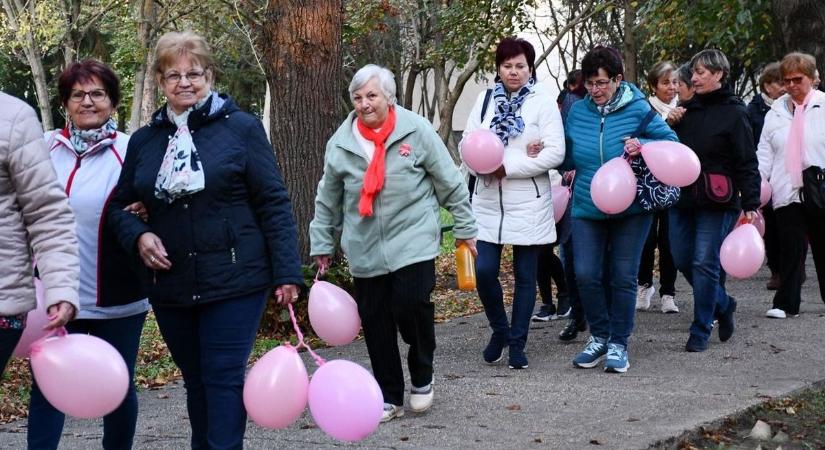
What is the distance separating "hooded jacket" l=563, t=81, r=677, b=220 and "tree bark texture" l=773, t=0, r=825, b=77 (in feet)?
27.8

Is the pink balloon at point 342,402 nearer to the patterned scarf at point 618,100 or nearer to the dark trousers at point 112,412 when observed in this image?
the dark trousers at point 112,412

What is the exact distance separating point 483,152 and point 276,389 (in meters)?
3.01

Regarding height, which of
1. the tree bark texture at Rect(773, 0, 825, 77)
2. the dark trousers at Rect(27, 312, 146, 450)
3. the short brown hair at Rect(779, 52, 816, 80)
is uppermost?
the tree bark texture at Rect(773, 0, 825, 77)

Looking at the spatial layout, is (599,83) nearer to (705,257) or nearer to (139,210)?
(705,257)

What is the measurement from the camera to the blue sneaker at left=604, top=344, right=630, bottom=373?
7812mm

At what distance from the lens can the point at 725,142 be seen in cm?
859

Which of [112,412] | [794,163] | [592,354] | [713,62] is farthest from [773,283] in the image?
[112,412]

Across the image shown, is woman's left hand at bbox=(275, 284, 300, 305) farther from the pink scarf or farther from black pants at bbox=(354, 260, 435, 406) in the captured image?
the pink scarf

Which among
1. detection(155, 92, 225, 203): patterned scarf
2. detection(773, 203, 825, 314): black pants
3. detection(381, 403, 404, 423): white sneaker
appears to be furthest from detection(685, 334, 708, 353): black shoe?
detection(155, 92, 225, 203): patterned scarf

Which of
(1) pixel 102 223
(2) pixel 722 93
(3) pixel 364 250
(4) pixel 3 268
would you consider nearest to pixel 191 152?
(1) pixel 102 223

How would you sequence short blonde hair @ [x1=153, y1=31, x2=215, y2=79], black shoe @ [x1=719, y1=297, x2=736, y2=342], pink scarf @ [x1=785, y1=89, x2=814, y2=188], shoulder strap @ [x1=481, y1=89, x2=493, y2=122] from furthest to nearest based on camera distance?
pink scarf @ [x1=785, y1=89, x2=814, y2=188] → black shoe @ [x1=719, y1=297, x2=736, y2=342] → shoulder strap @ [x1=481, y1=89, x2=493, y2=122] → short blonde hair @ [x1=153, y1=31, x2=215, y2=79]

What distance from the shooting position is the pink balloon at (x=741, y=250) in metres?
8.68

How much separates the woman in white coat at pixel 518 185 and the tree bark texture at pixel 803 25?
28.9 feet

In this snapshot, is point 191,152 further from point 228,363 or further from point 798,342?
point 798,342
